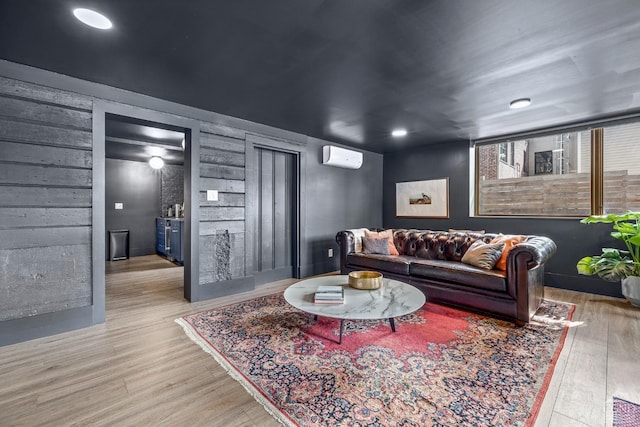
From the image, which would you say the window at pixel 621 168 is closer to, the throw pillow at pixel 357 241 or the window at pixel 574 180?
the window at pixel 574 180

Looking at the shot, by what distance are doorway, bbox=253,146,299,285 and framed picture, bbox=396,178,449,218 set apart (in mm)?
2315

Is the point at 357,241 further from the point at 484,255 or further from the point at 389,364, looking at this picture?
the point at 389,364

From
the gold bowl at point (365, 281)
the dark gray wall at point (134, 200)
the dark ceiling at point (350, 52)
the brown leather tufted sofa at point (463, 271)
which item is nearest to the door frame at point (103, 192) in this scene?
the dark ceiling at point (350, 52)

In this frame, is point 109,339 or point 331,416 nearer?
point 331,416

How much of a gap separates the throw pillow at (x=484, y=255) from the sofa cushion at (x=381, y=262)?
0.72m

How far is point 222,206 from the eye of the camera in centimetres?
370

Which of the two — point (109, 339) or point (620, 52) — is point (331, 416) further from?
point (620, 52)

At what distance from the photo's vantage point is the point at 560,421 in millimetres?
1504

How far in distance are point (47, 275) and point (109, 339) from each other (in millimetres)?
808

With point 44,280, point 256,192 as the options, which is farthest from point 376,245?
point 44,280

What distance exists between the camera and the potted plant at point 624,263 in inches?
125

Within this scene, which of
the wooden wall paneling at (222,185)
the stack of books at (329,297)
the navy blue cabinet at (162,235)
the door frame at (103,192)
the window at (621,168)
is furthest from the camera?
the navy blue cabinet at (162,235)

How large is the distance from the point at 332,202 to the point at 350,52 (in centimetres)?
317

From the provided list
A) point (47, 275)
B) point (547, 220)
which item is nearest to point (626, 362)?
point (547, 220)
